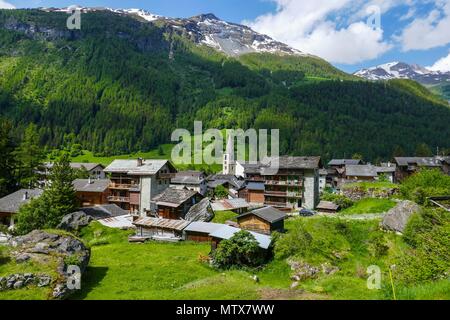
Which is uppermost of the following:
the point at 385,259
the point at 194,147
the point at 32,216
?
the point at 194,147

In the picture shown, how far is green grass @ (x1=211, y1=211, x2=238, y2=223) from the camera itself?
60281 mm

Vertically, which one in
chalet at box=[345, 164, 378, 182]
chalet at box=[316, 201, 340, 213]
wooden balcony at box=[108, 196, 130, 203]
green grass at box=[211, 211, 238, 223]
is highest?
chalet at box=[345, 164, 378, 182]

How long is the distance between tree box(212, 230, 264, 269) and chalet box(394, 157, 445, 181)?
291 ft

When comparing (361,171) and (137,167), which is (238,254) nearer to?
(137,167)

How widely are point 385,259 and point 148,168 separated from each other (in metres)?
49.6

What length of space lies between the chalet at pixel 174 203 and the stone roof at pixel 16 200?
24.8 meters

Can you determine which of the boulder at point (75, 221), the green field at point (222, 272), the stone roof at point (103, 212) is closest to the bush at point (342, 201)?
the green field at point (222, 272)

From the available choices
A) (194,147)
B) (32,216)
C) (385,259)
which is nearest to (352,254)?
(385,259)

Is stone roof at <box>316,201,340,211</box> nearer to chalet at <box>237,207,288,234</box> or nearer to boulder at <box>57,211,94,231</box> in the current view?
chalet at <box>237,207,288,234</box>

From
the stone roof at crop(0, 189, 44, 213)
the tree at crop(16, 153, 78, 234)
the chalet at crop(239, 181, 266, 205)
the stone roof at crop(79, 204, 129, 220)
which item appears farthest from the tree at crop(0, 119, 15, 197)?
the chalet at crop(239, 181, 266, 205)

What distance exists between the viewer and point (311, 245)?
42906mm

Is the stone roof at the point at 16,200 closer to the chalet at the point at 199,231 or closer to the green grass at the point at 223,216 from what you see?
the chalet at the point at 199,231

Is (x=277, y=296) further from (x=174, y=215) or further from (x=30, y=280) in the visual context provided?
(x=174, y=215)

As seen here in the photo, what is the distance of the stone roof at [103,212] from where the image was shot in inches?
2446
